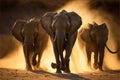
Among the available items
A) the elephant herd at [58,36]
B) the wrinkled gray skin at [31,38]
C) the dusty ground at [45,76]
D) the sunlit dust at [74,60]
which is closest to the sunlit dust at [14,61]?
the sunlit dust at [74,60]

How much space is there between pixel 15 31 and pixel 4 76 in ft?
13.9

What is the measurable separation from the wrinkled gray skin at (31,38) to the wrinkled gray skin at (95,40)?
5.96 ft

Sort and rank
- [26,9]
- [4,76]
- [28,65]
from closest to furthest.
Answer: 1. [4,76]
2. [28,65]
3. [26,9]

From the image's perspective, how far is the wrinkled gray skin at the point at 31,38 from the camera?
17.7m

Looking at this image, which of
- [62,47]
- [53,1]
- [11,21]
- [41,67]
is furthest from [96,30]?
[53,1]

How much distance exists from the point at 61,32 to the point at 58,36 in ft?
0.48

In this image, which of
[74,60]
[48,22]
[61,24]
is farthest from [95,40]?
[61,24]

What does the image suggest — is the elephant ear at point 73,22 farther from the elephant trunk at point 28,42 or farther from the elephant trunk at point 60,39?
the elephant trunk at point 28,42

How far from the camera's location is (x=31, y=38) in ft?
58.3

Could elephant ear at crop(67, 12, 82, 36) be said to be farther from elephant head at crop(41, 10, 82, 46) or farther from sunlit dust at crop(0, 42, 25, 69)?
sunlit dust at crop(0, 42, 25, 69)

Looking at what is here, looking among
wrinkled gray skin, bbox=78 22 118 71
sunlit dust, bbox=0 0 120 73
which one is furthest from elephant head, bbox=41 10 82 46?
wrinkled gray skin, bbox=78 22 118 71

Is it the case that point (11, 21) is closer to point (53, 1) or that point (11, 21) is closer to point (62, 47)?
point (53, 1)

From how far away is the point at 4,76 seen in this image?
47.5 feet

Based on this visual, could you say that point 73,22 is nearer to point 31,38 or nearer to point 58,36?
point 58,36
